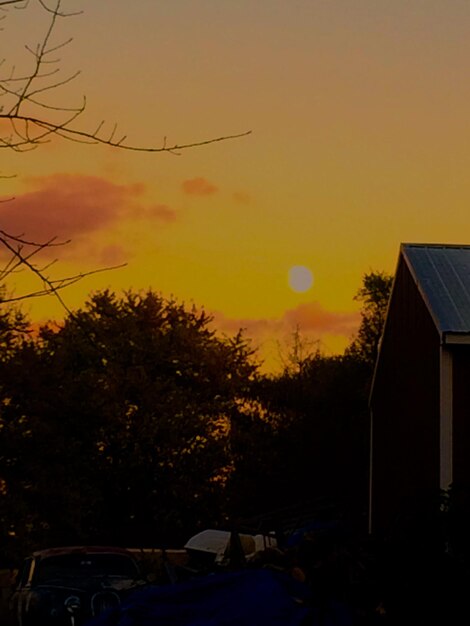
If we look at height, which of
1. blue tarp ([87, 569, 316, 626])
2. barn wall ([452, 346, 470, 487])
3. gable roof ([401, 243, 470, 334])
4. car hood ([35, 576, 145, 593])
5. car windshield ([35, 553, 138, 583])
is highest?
gable roof ([401, 243, 470, 334])

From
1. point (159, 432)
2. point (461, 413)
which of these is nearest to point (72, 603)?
point (461, 413)

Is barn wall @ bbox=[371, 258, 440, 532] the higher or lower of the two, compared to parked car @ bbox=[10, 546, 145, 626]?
higher

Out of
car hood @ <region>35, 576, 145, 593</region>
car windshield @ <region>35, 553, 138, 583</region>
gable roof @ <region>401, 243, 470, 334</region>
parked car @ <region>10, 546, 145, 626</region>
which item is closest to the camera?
parked car @ <region>10, 546, 145, 626</region>

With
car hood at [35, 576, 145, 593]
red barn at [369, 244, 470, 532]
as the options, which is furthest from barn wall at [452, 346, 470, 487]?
car hood at [35, 576, 145, 593]

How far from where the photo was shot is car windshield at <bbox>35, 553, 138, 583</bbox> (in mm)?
20359

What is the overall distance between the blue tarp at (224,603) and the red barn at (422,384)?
Result: 9.04m

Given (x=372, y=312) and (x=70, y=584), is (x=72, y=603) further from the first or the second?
(x=372, y=312)

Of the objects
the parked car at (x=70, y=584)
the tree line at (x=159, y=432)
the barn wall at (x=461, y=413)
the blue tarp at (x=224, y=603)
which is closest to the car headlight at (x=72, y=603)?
the parked car at (x=70, y=584)

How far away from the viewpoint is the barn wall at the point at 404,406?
22.3 m

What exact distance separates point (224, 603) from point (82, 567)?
33.9 feet

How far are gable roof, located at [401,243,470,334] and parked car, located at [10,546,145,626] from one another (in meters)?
6.13

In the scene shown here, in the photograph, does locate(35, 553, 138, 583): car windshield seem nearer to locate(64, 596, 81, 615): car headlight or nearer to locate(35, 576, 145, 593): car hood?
locate(35, 576, 145, 593): car hood

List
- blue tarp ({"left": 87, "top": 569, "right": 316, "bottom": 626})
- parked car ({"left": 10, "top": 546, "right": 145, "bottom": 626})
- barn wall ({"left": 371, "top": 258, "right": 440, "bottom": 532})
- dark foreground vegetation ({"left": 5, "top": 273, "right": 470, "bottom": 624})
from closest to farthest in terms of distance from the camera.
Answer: blue tarp ({"left": 87, "top": 569, "right": 316, "bottom": 626}), parked car ({"left": 10, "top": 546, "right": 145, "bottom": 626}), barn wall ({"left": 371, "top": 258, "right": 440, "bottom": 532}), dark foreground vegetation ({"left": 5, "top": 273, "right": 470, "bottom": 624})

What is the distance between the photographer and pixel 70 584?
65.0ft
